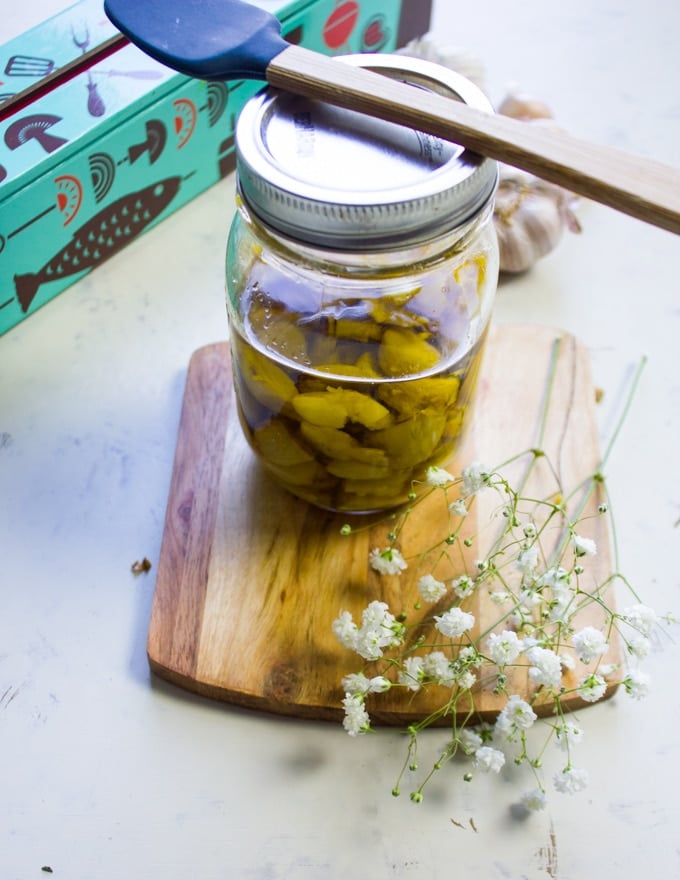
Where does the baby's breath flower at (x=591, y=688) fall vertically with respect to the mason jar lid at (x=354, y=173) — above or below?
below

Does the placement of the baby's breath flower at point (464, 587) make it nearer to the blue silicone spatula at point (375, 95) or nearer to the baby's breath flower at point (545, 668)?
the baby's breath flower at point (545, 668)

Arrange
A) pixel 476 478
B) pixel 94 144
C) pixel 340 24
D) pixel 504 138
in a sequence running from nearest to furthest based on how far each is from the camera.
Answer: pixel 504 138, pixel 476 478, pixel 94 144, pixel 340 24

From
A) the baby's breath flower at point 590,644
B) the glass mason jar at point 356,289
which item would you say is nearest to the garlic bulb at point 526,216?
the glass mason jar at point 356,289

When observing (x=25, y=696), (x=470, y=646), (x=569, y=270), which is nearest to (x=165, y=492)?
(x=25, y=696)

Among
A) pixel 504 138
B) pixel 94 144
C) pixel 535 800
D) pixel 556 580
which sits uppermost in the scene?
pixel 504 138

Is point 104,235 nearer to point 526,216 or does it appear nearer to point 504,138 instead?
point 526,216

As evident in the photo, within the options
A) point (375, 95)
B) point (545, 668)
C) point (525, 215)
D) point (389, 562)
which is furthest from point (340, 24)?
point (545, 668)
